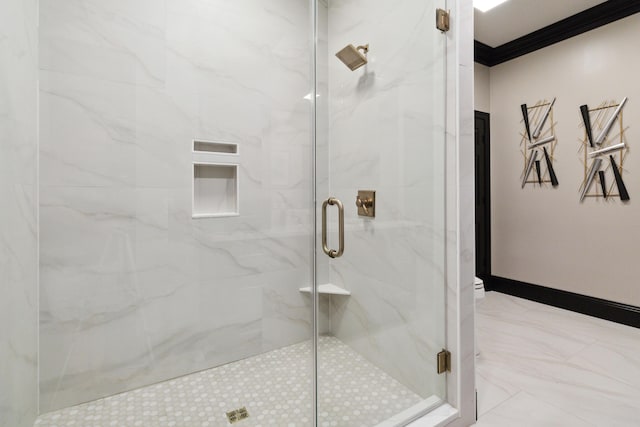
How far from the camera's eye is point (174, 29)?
1.77m

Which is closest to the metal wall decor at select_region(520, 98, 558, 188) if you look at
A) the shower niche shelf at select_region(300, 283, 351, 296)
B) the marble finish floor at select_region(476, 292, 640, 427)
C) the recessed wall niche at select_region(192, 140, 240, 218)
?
the marble finish floor at select_region(476, 292, 640, 427)

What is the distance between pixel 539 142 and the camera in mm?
3045

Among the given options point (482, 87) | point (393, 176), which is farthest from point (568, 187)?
point (393, 176)

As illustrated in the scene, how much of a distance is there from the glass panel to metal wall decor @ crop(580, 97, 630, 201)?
2.12 meters

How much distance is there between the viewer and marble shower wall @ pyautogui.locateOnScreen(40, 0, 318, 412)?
155 centimetres

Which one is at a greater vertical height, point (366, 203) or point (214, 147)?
point (214, 147)

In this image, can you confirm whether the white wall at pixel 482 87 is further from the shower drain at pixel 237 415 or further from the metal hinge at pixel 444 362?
the shower drain at pixel 237 415

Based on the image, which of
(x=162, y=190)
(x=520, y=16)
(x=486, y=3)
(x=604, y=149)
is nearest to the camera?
(x=162, y=190)

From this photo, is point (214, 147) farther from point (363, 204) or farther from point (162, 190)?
point (363, 204)

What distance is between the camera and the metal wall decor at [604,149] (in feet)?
8.31

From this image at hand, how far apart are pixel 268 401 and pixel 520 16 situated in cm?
351

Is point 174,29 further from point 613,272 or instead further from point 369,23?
point 613,272

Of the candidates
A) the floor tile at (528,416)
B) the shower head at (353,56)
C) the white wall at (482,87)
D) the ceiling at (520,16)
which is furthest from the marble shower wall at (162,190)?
the white wall at (482,87)

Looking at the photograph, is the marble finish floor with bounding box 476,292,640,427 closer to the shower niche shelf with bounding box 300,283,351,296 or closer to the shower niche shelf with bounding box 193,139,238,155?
the shower niche shelf with bounding box 300,283,351,296
